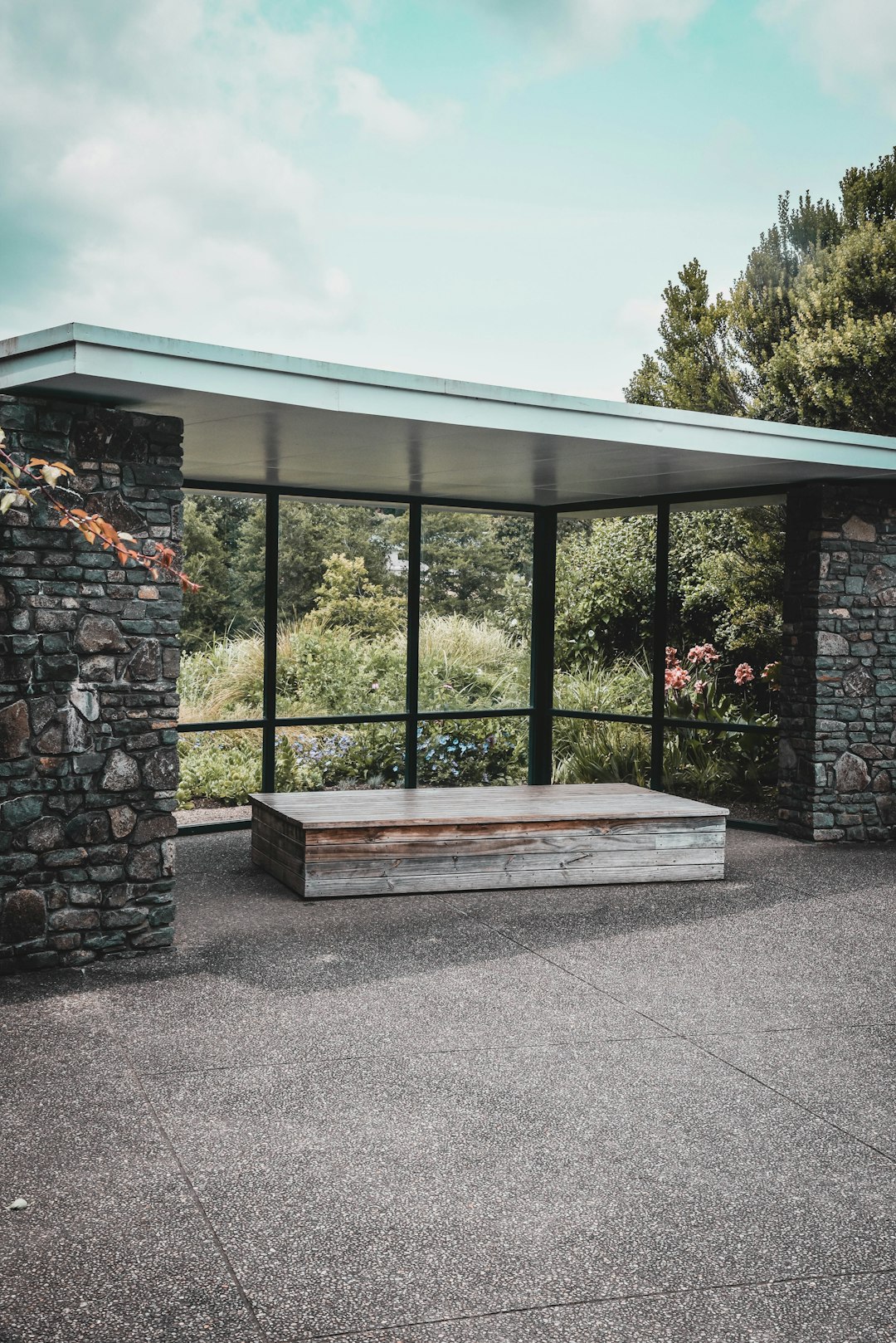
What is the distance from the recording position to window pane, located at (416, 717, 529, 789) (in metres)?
9.38

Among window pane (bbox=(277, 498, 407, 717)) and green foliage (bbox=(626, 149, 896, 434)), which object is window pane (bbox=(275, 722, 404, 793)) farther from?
green foliage (bbox=(626, 149, 896, 434))

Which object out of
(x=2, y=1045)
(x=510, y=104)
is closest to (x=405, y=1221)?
(x=2, y=1045)

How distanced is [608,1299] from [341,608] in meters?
6.63

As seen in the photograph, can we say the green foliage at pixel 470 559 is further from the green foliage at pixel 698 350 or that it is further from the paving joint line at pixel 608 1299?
the paving joint line at pixel 608 1299

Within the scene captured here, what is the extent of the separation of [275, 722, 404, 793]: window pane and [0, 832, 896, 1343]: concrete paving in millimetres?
2771

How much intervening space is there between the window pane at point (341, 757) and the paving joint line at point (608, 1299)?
19.8 ft

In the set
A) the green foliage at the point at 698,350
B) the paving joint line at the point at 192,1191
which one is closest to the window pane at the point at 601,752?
the green foliage at the point at 698,350

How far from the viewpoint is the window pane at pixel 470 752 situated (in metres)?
9.38

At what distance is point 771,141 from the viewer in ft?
74.8

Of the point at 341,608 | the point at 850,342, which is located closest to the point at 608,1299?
the point at 341,608

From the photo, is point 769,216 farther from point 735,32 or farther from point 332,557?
point 332,557

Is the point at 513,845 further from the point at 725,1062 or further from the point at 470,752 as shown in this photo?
the point at 470,752

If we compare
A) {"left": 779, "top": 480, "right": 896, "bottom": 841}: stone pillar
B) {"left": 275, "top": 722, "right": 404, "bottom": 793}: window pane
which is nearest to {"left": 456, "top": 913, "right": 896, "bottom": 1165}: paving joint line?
{"left": 779, "top": 480, "right": 896, "bottom": 841}: stone pillar

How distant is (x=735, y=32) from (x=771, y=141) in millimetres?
2297
